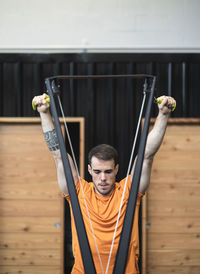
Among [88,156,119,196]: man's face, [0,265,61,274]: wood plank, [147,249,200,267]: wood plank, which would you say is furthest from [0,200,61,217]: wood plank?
[88,156,119,196]: man's face

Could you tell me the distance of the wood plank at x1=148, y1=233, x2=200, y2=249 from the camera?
2961 millimetres

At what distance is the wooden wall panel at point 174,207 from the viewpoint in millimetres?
2959

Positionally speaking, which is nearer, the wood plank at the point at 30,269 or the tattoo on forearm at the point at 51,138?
the tattoo on forearm at the point at 51,138

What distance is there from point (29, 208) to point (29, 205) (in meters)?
0.03

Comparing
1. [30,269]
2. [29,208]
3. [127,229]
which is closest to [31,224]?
[29,208]

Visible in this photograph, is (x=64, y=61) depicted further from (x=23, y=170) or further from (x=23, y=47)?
(x=23, y=170)

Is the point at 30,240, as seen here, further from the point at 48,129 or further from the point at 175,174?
the point at 48,129

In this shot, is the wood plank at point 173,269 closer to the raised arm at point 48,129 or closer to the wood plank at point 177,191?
the wood plank at point 177,191

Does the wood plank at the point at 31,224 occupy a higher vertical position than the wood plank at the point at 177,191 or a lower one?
lower

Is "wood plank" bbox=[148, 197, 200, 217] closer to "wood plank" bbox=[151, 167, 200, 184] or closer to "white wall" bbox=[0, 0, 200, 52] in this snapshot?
"wood plank" bbox=[151, 167, 200, 184]

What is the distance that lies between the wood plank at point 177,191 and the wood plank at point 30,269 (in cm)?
128

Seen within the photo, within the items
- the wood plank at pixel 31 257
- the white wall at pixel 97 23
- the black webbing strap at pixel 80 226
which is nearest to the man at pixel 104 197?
the black webbing strap at pixel 80 226

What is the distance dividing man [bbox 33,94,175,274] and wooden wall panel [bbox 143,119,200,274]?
54.8 inches

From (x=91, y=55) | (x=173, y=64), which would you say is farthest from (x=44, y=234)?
(x=173, y=64)
